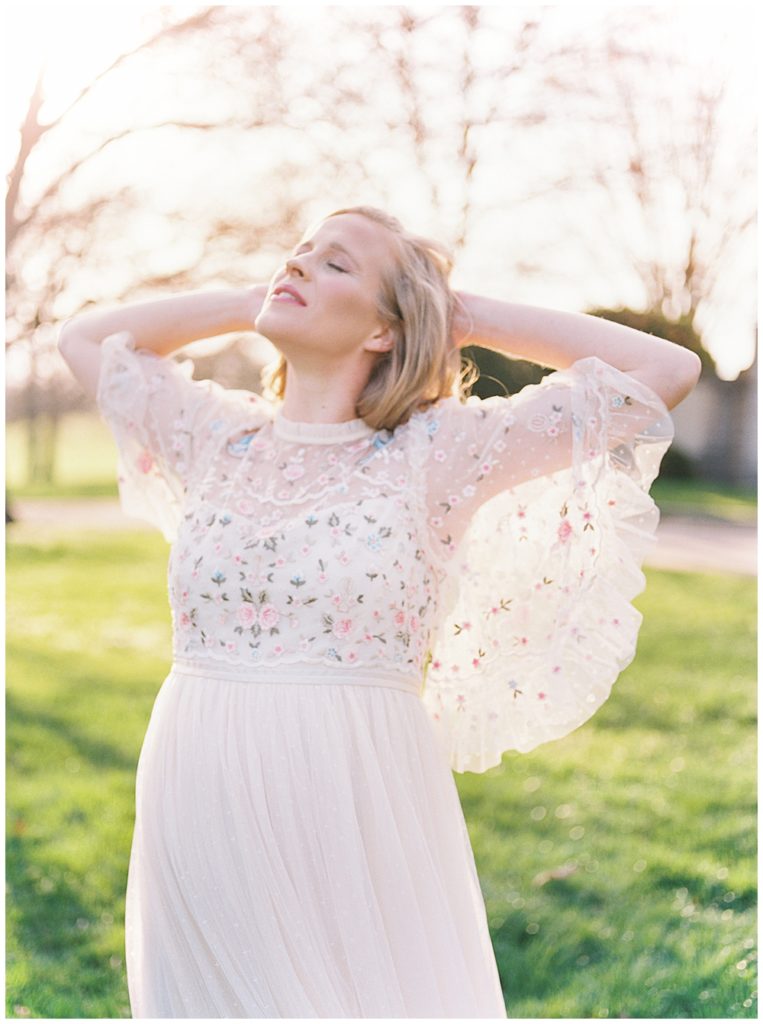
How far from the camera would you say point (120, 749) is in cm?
508

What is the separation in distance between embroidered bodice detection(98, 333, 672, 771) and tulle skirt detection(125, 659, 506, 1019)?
10cm

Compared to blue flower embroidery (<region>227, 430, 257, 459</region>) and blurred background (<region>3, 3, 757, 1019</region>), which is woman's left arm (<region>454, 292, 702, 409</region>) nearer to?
blue flower embroidery (<region>227, 430, 257, 459</region>)

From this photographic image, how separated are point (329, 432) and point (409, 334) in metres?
0.24

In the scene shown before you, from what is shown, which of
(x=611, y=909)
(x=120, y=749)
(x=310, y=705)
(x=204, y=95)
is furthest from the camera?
(x=120, y=749)

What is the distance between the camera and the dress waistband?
2.01 metres

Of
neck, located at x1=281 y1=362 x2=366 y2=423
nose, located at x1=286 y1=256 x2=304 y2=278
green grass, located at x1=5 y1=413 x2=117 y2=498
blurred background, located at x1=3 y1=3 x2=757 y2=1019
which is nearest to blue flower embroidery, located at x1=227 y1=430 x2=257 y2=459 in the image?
neck, located at x1=281 y1=362 x2=366 y2=423

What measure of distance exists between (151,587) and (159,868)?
17.6 feet

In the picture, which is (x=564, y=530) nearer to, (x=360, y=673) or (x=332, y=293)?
(x=360, y=673)

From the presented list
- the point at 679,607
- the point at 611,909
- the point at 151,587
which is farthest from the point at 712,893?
the point at 151,587

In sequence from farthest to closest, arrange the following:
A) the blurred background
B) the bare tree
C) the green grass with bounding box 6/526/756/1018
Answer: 1. the bare tree
2. the blurred background
3. the green grass with bounding box 6/526/756/1018

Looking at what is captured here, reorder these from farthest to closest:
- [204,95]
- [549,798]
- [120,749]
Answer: [120,749], [549,798], [204,95]

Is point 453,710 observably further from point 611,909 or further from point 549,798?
point 549,798

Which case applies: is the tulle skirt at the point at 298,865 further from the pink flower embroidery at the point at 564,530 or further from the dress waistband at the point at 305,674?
the pink flower embroidery at the point at 564,530

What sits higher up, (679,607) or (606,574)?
(606,574)
